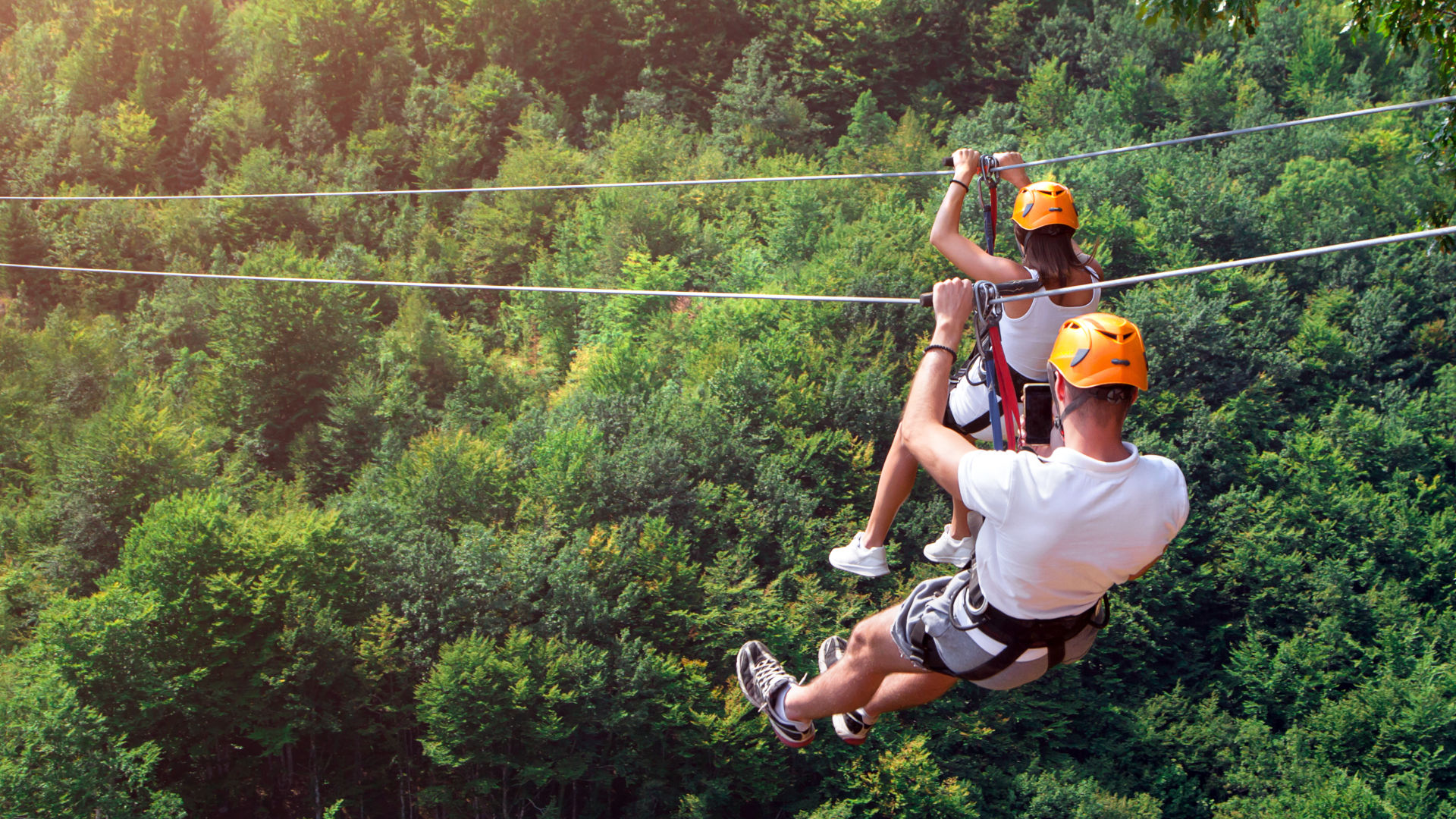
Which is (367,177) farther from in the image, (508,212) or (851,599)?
(851,599)

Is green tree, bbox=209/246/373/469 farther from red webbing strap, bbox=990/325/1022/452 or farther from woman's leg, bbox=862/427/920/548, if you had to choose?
red webbing strap, bbox=990/325/1022/452

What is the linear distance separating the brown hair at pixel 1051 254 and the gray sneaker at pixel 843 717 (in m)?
1.89

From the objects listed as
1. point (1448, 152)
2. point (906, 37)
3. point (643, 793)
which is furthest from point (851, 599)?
point (906, 37)

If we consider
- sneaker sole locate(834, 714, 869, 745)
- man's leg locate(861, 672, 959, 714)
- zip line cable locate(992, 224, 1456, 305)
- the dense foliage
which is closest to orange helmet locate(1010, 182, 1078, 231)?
zip line cable locate(992, 224, 1456, 305)

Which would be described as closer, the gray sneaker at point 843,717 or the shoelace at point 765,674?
the gray sneaker at point 843,717

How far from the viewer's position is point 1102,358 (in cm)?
330

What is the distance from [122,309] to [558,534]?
26204 millimetres

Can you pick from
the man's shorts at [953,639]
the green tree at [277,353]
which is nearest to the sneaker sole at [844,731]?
the man's shorts at [953,639]

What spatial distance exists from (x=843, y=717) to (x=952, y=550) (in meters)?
0.96

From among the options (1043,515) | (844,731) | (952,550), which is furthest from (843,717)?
(1043,515)

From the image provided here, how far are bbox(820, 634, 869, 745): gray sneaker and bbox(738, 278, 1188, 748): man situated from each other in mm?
833

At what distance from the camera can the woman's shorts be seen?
5176 millimetres

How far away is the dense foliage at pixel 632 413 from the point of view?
27.1m

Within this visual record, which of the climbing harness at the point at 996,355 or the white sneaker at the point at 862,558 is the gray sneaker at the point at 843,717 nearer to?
the white sneaker at the point at 862,558
